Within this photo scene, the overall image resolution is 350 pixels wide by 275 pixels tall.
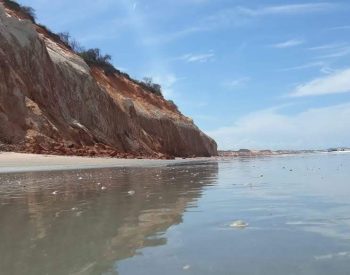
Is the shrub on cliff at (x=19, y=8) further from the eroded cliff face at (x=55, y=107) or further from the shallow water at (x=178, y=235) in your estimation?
the shallow water at (x=178, y=235)

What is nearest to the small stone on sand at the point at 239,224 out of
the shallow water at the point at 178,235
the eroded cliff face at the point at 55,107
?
the shallow water at the point at 178,235

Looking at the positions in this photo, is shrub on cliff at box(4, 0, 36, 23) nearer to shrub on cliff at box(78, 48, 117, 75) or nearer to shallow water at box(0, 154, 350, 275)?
shrub on cliff at box(78, 48, 117, 75)

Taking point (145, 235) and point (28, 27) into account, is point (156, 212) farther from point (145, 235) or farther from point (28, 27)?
point (28, 27)

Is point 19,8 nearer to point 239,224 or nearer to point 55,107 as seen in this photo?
point 55,107

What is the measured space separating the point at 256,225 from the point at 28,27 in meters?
33.5

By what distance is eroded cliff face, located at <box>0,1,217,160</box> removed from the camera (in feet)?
93.9

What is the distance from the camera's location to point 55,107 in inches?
1350

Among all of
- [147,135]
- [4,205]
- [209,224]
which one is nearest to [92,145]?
[147,135]

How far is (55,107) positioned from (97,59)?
32.3 metres

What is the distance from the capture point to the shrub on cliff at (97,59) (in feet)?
207

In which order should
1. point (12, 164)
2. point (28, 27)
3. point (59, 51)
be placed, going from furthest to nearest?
point (59, 51) < point (28, 27) < point (12, 164)

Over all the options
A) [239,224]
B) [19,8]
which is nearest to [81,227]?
[239,224]

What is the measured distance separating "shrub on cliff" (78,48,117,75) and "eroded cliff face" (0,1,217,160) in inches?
401

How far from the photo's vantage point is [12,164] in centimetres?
2247
